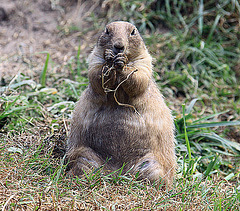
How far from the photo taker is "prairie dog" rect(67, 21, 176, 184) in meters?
3.73

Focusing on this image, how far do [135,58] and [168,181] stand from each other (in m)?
1.29

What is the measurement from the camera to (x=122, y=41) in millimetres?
3637

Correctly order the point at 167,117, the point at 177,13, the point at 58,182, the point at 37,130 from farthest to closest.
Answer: the point at 177,13, the point at 37,130, the point at 167,117, the point at 58,182

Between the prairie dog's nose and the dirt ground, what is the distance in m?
3.40

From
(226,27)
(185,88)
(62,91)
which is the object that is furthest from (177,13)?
(62,91)

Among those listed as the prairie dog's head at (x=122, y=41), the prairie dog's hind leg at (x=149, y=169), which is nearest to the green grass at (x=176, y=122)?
the prairie dog's hind leg at (x=149, y=169)

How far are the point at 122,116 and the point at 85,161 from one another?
0.58 m

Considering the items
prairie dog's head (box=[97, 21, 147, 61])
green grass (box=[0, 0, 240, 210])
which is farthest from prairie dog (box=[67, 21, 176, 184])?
green grass (box=[0, 0, 240, 210])

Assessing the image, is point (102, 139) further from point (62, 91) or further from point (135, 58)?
point (62, 91)

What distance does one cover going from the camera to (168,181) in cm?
391

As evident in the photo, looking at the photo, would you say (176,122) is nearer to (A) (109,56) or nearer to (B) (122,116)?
(B) (122,116)

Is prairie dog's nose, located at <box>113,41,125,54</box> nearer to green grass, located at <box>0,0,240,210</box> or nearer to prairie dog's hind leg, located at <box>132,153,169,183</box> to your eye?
green grass, located at <box>0,0,240,210</box>

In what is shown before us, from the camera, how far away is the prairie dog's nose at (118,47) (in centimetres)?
361

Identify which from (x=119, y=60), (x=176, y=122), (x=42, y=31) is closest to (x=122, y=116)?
(x=119, y=60)
